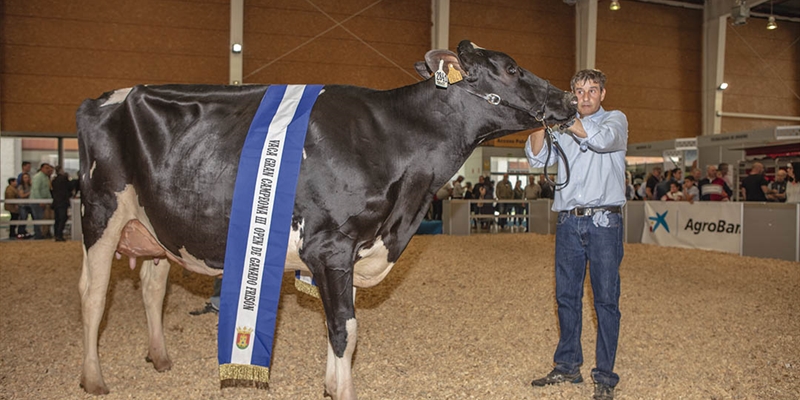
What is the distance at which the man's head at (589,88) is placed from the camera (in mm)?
3760

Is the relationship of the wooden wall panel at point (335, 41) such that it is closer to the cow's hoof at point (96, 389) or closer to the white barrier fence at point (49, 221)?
the white barrier fence at point (49, 221)

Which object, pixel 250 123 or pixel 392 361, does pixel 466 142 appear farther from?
pixel 392 361

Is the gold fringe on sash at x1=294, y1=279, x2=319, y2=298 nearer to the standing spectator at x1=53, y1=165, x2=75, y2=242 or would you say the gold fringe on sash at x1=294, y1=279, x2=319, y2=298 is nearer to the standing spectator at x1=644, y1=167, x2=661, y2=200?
the standing spectator at x1=53, y1=165, x2=75, y2=242

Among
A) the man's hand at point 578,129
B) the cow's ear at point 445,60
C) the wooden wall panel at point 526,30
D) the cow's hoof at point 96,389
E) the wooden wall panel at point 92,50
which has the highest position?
the wooden wall panel at point 526,30

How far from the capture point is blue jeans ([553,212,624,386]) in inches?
145

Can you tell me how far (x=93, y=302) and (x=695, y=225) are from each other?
1195 centimetres

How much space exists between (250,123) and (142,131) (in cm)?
76

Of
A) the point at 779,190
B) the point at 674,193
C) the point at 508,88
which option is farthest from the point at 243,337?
the point at 779,190

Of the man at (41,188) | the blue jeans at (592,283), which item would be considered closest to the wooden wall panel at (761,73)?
the blue jeans at (592,283)

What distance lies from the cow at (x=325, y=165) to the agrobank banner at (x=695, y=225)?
998 centimetres

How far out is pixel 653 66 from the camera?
23.2 meters

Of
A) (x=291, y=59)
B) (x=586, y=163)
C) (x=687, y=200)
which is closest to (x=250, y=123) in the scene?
(x=586, y=163)

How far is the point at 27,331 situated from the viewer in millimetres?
5398

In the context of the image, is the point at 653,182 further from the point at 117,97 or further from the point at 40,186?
the point at 40,186
